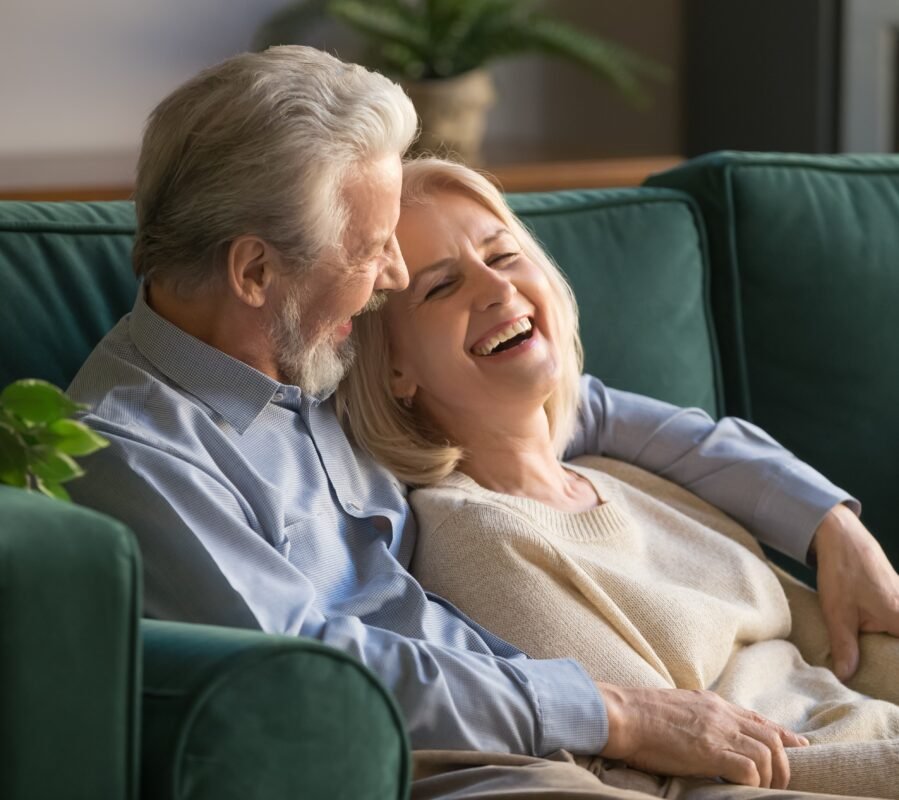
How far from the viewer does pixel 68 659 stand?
3.00ft

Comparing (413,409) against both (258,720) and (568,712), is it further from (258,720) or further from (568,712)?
(258,720)

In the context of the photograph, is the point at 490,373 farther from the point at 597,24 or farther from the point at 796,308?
the point at 597,24

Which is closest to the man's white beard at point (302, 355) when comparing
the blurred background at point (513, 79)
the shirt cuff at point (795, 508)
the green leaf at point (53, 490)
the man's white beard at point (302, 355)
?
the man's white beard at point (302, 355)

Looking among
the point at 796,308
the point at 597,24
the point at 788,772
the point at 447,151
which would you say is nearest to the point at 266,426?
the point at 447,151

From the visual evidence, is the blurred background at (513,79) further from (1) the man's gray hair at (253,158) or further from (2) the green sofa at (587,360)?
(1) the man's gray hair at (253,158)

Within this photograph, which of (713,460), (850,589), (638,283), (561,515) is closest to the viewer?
(561,515)

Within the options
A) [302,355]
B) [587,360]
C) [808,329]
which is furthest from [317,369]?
[808,329]

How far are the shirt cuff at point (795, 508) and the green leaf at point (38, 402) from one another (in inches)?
39.3

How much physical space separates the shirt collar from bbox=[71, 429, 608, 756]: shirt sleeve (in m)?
0.12

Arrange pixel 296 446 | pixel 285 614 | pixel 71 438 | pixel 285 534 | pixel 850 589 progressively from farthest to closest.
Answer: pixel 850 589
pixel 296 446
pixel 285 534
pixel 285 614
pixel 71 438

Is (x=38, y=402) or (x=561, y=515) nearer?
(x=38, y=402)

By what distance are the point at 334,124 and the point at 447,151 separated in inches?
15.7

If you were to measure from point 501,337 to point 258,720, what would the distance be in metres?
0.71

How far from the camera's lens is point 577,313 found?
1.80 m
